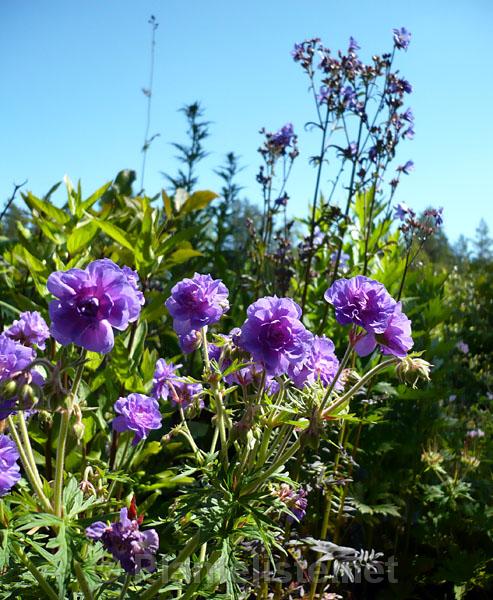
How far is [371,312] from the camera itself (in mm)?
1444

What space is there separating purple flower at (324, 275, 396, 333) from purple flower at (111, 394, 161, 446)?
25.0 inches

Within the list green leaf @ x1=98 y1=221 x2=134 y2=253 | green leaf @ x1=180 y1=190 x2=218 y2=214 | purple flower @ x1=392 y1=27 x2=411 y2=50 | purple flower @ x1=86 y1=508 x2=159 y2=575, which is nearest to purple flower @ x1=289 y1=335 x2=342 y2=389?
purple flower @ x1=86 y1=508 x2=159 y2=575

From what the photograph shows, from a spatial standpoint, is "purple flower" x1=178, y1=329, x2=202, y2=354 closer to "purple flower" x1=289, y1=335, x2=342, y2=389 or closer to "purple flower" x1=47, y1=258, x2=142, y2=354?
"purple flower" x1=289, y1=335, x2=342, y2=389

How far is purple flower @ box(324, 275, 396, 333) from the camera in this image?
1.43 metres

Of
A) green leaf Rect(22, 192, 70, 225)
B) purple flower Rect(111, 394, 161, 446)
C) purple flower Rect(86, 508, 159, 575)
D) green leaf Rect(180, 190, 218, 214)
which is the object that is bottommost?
purple flower Rect(86, 508, 159, 575)

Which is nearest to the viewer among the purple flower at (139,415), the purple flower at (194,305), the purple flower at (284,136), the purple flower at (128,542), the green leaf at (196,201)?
the purple flower at (128,542)

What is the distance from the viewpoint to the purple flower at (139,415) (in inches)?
68.1

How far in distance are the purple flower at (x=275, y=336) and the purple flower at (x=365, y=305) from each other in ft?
0.36

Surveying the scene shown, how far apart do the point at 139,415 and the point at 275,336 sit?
0.56 meters

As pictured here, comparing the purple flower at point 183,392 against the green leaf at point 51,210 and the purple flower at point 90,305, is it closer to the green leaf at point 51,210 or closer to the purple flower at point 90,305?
the purple flower at point 90,305

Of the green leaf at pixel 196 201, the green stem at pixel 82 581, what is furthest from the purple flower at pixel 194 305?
the green leaf at pixel 196 201

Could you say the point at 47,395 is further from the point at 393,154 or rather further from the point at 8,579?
the point at 393,154

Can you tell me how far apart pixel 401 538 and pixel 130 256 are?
2.07 m

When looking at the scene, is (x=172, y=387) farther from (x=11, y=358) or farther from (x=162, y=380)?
(x=11, y=358)
